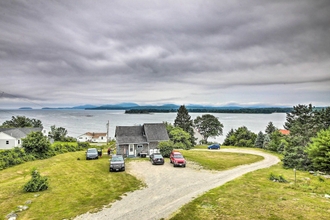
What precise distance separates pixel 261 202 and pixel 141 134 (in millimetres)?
28480

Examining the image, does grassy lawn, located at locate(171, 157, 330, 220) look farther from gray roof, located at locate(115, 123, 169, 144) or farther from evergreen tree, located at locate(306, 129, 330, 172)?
gray roof, located at locate(115, 123, 169, 144)

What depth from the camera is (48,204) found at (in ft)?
44.1

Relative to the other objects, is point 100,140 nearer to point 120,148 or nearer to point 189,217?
point 120,148

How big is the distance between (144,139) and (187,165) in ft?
43.1

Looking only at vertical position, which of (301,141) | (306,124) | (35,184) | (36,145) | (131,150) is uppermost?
(306,124)

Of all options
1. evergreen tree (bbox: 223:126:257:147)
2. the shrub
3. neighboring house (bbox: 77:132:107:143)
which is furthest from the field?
neighboring house (bbox: 77:132:107:143)

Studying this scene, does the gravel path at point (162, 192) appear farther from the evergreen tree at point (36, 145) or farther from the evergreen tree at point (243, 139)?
the evergreen tree at point (243, 139)

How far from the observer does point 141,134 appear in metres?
40.1

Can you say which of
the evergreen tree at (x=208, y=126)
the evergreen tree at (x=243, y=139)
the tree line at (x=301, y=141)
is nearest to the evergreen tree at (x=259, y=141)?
the tree line at (x=301, y=141)

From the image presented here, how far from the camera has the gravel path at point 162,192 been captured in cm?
1188

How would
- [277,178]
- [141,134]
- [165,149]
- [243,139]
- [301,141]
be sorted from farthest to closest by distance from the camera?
[243,139], [141,134], [165,149], [301,141], [277,178]

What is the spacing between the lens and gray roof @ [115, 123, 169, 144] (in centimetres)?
3778

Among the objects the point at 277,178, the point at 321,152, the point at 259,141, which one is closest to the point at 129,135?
the point at 277,178

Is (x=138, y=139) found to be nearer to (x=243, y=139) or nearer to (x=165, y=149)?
(x=165, y=149)
